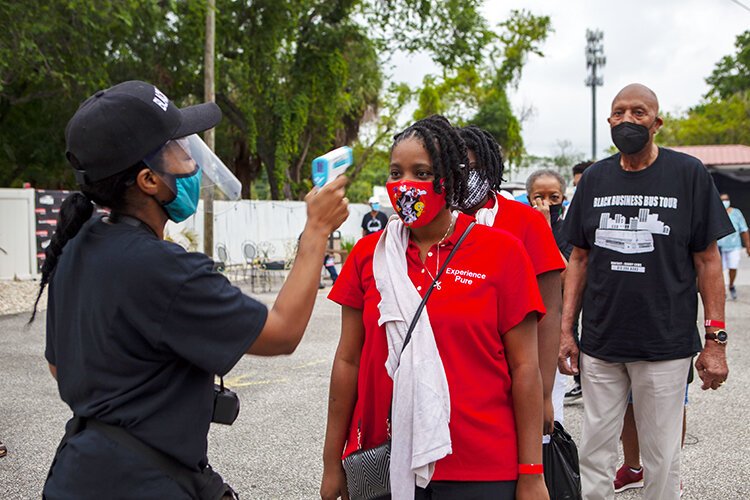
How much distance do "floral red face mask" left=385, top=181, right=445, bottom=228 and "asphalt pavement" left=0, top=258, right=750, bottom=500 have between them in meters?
2.55

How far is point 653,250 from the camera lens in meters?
3.43

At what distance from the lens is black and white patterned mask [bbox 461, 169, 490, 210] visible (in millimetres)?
2992

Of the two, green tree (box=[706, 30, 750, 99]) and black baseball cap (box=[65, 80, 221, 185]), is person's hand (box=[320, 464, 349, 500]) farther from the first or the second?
green tree (box=[706, 30, 750, 99])

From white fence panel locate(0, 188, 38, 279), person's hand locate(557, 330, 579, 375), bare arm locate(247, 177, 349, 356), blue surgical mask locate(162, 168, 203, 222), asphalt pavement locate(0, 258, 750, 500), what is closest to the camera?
bare arm locate(247, 177, 349, 356)

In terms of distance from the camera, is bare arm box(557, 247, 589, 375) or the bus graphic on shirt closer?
the bus graphic on shirt

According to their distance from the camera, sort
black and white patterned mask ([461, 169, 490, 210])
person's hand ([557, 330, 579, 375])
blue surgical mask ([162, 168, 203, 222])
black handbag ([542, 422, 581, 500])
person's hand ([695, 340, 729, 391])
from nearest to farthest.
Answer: blue surgical mask ([162, 168, 203, 222]) → black handbag ([542, 422, 581, 500]) → black and white patterned mask ([461, 169, 490, 210]) → person's hand ([695, 340, 729, 391]) → person's hand ([557, 330, 579, 375])

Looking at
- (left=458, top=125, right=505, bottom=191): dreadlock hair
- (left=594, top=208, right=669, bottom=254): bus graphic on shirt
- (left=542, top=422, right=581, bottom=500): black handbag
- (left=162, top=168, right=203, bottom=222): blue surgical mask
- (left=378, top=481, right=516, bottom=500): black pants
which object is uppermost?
(left=458, top=125, right=505, bottom=191): dreadlock hair

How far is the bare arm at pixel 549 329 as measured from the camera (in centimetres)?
287

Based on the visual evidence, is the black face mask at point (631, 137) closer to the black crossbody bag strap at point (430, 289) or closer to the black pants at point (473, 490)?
the black crossbody bag strap at point (430, 289)

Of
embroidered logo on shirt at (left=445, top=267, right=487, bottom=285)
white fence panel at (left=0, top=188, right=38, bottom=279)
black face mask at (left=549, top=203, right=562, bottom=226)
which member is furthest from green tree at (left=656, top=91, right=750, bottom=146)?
embroidered logo on shirt at (left=445, top=267, right=487, bottom=285)

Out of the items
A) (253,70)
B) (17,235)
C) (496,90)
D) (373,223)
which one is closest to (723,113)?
(496,90)

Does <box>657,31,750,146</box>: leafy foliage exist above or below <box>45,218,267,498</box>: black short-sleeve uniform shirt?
above

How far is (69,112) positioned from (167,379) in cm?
2198

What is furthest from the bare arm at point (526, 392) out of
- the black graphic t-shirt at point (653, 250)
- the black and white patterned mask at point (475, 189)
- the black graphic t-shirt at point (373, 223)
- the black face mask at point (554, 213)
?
the black graphic t-shirt at point (373, 223)
